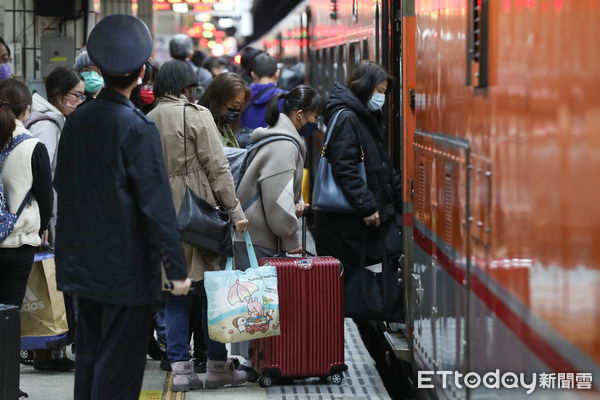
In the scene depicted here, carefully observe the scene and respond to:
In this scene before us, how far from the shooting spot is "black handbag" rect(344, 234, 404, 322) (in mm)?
6234

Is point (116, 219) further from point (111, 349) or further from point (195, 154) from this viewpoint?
point (195, 154)

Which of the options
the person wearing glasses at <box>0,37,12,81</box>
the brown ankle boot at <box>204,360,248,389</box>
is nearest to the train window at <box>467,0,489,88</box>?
the brown ankle boot at <box>204,360,248,389</box>

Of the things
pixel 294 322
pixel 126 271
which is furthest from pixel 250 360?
pixel 126 271

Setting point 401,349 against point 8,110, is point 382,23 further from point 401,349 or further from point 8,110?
point 8,110

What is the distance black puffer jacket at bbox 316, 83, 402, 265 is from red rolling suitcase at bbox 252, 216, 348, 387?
0.60 metres

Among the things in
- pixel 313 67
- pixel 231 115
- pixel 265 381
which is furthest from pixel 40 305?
pixel 313 67

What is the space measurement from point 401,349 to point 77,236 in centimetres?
236

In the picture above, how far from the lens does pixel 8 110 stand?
17.2ft

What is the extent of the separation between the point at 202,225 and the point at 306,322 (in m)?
0.84

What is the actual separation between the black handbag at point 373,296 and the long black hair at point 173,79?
1.55 meters

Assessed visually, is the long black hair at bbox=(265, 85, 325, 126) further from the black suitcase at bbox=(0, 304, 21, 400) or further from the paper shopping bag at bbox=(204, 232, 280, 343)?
the black suitcase at bbox=(0, 304, 21, 400)

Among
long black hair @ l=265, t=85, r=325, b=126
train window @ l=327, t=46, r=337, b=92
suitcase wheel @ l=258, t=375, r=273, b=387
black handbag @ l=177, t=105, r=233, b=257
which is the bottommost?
suitcase wheel @ l=258, t=375, r=273, b=387

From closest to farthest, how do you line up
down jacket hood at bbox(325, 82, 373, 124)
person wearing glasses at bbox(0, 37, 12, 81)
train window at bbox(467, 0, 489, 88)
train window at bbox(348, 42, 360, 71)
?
1. train window at bbox(467, 0, 489, 88)
2. down jacket hood at bbox(325, 82, 373, 124)
3. person wearing glasses at bbox(0, 37, 12, 81)
4. train window at bbox(348, 42, 360, 71)

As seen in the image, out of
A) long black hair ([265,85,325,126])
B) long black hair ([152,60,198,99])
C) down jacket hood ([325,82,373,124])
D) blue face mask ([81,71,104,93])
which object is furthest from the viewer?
blue face mask ([81,71,104,93])
